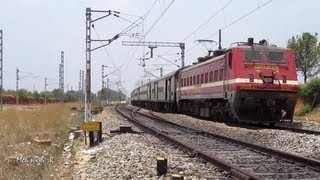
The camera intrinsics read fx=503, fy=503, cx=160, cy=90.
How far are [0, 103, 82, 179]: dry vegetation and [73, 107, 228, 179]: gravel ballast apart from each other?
100 cm

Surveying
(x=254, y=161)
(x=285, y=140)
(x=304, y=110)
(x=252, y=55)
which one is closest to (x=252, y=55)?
(x=252, y=55)

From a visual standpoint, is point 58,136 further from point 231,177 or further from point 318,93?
point 318,93

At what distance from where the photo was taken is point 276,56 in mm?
21438

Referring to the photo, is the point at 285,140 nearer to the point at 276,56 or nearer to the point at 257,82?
the point at 257,82

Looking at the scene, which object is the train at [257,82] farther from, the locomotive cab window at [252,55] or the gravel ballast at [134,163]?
the gravel ballast at [134,163]

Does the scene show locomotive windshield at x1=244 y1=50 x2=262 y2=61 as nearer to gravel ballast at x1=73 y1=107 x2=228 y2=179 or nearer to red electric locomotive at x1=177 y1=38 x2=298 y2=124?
red electric locomotive at x1=177 y1=38 x2=298 y2=124

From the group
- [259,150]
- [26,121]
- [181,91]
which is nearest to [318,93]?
[181,91]

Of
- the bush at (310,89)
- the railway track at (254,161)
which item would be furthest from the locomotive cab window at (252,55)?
the bush at (310,89)

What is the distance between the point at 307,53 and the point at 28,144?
45.2m

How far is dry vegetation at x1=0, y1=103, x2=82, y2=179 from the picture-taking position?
12.0 m

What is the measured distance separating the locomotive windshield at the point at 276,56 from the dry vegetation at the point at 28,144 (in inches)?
363

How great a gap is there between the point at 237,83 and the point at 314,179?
11.9 meters

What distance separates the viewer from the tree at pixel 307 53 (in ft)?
186

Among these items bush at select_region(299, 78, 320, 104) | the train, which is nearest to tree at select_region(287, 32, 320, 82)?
bush at select_region(299, 78, 320, 104)
